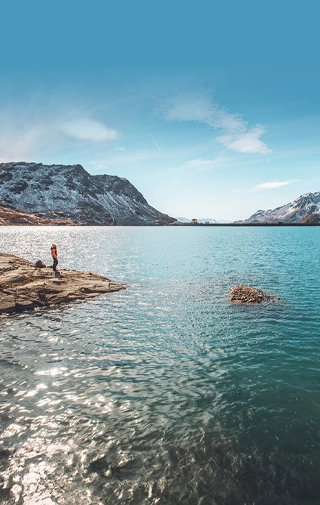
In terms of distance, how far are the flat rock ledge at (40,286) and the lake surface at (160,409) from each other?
349 cm

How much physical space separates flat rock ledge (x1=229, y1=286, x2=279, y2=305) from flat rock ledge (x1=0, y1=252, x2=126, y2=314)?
14.2 m

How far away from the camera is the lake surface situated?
8.55m

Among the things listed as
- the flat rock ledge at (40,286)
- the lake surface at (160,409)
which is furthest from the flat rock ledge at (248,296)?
the flat rock ledge at (40,286)

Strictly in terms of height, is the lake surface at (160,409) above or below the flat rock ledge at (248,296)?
below

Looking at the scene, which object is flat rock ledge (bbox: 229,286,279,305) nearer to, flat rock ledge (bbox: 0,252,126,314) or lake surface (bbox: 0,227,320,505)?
lake surface (bbox: 0,227,320,505)

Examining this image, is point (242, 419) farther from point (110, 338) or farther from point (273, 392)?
point (110, 338)

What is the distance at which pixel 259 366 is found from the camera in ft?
50.9

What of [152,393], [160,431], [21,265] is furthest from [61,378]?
[21,265]

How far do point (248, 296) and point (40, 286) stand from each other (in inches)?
852

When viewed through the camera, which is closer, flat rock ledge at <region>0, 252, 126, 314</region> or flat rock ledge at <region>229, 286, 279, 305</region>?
flat rock ledge at <region>0, 252, 126, 314</region>

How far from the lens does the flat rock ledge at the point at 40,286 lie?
1063 inches

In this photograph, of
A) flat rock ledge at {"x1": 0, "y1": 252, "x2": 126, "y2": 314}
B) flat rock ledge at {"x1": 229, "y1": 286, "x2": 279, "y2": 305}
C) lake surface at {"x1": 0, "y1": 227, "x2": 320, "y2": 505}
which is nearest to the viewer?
lake surface at {"x1": 0, "y1": 227, "x2": 320, "y2": 505}

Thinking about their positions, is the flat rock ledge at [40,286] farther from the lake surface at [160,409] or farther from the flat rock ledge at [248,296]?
the flat rock ledge at [248,296]

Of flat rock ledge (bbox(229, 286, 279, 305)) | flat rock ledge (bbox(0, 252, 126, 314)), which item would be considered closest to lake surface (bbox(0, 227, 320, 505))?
flat rock ledge (bbox(0, 252, 126, 314))
